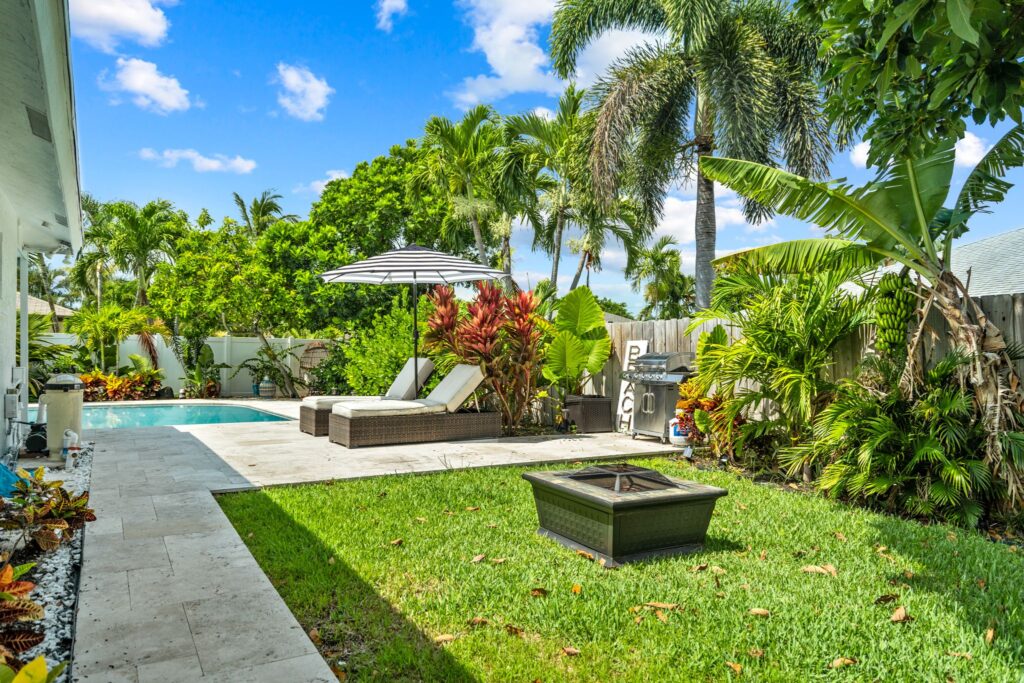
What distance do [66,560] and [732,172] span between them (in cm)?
614

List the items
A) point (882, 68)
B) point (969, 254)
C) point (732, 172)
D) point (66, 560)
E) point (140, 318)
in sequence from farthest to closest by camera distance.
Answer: point (140, 318), point (969, 254), point (732, 172), point (66, 560), point (882, 68)

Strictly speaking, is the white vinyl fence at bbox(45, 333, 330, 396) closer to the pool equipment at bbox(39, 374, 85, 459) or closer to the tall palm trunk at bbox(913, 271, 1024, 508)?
the pool equipment at bbox(39, 374, 85, 459)

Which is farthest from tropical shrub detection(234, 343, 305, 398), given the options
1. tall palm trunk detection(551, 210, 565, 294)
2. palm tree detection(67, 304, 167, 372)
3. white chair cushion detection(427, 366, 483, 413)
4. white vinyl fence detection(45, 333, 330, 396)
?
white chair cushion detection(427, 366, 483, 413)

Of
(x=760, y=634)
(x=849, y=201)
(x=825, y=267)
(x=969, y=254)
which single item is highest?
(x=969, y=254)

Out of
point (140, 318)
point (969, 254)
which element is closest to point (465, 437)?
point (140, 318)

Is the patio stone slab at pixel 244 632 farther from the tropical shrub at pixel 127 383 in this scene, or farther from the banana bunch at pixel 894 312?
the tropical shrub at pixel 127 383

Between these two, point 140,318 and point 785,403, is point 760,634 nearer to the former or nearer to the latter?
point 785,403

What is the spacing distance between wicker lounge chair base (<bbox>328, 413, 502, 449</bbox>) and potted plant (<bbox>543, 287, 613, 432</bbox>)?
1275 millimetres

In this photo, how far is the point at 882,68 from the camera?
2.87 meters

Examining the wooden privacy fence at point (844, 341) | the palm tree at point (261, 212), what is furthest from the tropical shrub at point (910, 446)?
the palm tree at point (261, 212)

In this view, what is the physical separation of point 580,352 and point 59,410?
6683mm

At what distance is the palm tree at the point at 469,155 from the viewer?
19625mm

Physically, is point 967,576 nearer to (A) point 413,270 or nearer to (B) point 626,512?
(B) point 626,512

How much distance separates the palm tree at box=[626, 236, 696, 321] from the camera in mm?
35031
